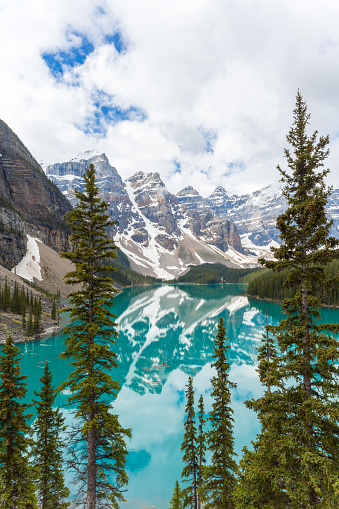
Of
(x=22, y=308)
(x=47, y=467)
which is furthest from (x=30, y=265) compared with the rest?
(x=47, y=467)

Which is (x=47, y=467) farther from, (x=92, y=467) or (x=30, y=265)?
(x=30, y=265)

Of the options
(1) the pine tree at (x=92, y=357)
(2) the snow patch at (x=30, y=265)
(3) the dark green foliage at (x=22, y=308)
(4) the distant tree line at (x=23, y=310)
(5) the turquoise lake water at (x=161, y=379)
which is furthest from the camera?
(2) the snow patch at (x=30, y=265)

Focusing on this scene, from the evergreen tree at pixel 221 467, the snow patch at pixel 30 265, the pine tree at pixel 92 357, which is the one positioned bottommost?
the evergreen tree at pixel 221 467

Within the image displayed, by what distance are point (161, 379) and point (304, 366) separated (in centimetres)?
3698

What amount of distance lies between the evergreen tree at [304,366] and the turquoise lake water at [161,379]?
14608 mm

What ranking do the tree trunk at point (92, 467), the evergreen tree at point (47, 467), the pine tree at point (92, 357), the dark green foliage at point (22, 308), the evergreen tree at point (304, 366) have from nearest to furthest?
1. the evergreen tree at point (304, 366)
2. the tree trunk at point (92, 467)
3. the pine tree at point (92, 357)
4. the evergreen tree at point (47, 467)
5. the dark green foliage at point (22, 308)

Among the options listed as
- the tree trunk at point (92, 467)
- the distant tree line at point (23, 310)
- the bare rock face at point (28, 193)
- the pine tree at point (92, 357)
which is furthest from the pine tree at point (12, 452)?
the bare rock face at point (28, 193)

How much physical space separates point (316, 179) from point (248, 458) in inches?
435

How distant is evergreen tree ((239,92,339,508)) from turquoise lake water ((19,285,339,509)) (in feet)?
47.9

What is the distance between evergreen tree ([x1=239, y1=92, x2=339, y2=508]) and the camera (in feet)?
24.6

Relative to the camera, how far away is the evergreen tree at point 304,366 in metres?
7.49

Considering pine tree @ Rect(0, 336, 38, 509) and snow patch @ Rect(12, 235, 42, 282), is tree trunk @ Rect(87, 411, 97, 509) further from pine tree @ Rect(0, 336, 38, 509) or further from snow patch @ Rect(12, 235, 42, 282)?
snow patch @ Rect(12, 235, 42, 282)

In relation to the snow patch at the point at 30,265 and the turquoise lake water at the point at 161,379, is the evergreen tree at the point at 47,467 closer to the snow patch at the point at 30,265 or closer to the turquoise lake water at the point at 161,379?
the turquoise lake water at the point at 161,379

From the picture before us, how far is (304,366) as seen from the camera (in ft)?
27.3
